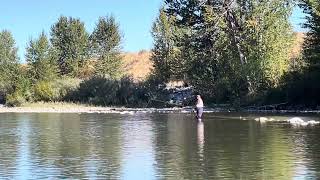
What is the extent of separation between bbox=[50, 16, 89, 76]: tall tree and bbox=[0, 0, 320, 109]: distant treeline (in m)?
0.13

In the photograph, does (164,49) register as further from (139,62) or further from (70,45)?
(139,62)

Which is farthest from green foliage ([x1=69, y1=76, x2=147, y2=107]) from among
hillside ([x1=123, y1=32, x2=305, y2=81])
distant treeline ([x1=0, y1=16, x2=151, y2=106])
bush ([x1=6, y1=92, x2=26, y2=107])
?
hillside ([x1=123, y1=32, x2=305, y2=81])

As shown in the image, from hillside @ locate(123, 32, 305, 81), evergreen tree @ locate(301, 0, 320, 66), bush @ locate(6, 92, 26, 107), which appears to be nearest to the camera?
evergreen tree @ locate(301, 0, 320, 66)

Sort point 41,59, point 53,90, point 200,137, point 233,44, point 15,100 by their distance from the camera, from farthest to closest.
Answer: point 41,59 → point 53,90 → point 15,100 → point 233,44 → point 200,137

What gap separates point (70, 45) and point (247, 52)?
109 ft

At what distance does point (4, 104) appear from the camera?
64.7 meters

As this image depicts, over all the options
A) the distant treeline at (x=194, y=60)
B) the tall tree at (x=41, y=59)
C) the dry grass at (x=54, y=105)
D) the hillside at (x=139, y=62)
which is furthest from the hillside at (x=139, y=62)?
the dry grass at (x=54, y=105)

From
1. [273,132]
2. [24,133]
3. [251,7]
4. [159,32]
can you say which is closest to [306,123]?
[273,132]

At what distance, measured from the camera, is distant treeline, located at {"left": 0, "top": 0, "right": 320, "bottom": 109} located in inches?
1823

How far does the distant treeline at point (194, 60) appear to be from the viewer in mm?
46312

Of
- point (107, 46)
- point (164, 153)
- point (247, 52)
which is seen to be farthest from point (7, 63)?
point (164, 153)

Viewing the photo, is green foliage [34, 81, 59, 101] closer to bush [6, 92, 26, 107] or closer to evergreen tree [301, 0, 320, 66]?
bush [6, 92, 26, 107]

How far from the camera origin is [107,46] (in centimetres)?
7644

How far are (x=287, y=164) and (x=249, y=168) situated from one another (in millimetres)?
1152
